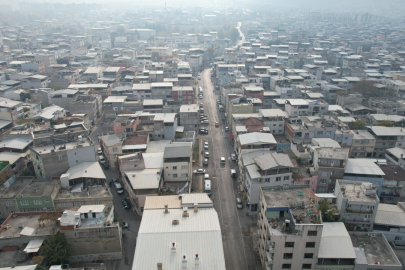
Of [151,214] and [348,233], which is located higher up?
[151,214]

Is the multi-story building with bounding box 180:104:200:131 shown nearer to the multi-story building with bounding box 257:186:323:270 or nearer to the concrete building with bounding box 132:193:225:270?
the concrete building with bounding box 132:193:225:270

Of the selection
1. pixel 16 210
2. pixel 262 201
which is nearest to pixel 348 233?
pixel 262 201

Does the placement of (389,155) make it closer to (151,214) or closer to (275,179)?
(275,179)

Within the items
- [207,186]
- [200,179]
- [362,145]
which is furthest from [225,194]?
[362,145]

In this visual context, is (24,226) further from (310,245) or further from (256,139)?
(256,139)

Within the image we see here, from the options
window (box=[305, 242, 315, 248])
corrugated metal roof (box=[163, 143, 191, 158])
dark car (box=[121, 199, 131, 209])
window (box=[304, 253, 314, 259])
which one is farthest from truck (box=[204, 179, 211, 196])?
window (box=[305, 242, 315, 248])

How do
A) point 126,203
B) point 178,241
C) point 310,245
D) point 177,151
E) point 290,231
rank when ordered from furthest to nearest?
1. point 177,151
2. point 126,203
3. point 290,231
4. point 310,245
5. point 178,241
